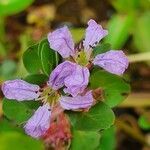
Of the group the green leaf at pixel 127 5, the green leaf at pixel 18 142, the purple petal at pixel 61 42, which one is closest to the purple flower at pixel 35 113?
the purple petal at pixel 61 42

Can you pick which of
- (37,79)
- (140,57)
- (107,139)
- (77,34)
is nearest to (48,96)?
(37,79)

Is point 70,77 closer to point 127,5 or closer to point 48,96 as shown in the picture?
point 48,96

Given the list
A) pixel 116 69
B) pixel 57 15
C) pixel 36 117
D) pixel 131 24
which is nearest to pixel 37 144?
pixel 36 117

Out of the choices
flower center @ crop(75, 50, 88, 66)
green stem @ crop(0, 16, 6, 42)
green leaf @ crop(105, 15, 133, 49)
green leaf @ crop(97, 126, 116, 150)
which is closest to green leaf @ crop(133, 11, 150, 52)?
green leaf @ crop(105, 15, 133, 49)

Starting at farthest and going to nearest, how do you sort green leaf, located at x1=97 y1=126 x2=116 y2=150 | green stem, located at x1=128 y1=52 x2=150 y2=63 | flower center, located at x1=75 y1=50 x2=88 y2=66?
green stem, located at x1=128 y1=52 x2=150 y2=63
green leaf, located at x1=97 y1=126 x2=116 y2=150
flower center, located at x1=75 y1=50 x2=88 y2=66

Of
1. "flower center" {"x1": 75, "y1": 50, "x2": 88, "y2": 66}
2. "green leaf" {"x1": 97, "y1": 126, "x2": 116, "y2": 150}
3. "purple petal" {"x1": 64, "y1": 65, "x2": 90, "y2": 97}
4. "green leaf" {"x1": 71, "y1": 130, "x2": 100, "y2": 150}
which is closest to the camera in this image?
"purple petal" {"x1": 64, "y1": 65, "x2": 90, "y2": 97}

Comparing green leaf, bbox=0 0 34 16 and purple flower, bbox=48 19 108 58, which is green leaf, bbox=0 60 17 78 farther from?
purple flower, bbox=48 19 108 58

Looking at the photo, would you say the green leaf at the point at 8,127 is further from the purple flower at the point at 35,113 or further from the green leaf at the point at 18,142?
the purple flower at the point at 35,113

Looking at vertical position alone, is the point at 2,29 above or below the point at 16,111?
below
